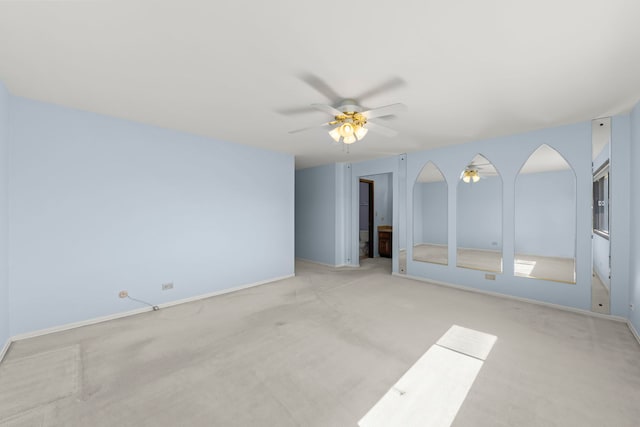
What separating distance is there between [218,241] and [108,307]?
62.3 inches

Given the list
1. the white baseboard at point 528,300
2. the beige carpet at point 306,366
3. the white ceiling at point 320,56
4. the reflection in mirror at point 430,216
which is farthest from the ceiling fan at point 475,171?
the beige carpet at point 306,366

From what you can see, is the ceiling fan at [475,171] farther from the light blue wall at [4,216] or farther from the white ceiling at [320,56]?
the light blue wall at [4,216]

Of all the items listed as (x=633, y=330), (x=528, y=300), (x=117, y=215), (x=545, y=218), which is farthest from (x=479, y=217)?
(x=117, y=215)

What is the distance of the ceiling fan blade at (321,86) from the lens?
2256 millimetres

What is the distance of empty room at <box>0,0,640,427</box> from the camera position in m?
1.69

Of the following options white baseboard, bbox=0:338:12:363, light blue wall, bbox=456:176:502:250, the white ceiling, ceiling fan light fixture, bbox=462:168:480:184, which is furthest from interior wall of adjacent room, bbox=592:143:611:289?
white baseboard, bbox=0:338:12:363

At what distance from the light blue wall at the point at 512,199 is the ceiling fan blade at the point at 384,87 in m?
2.76

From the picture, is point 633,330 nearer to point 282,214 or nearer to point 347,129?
point 347,129

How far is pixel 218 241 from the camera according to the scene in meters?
4.29

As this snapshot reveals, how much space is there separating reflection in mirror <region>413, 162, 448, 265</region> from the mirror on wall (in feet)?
6.13

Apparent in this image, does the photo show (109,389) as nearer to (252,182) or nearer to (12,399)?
(12,399)

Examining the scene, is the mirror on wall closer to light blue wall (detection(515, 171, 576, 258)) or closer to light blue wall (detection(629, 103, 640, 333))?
light blue wall (detection(629, 103, 640, 333))

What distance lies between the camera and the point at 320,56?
1962 mm

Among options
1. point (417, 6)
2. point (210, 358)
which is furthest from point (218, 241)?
point (417, 6)
